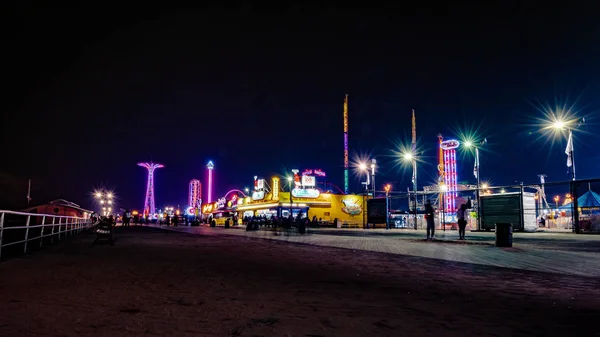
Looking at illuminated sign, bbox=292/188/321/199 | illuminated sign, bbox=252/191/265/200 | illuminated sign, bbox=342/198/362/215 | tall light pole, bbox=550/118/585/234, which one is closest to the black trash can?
tall light pole, bbox=550/118/585/234

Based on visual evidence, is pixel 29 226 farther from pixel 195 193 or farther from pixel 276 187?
pixel 195 193

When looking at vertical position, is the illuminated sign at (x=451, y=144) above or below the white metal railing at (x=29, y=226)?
above

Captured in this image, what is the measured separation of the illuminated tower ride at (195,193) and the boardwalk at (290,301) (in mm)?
139024

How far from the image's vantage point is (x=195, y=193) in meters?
145

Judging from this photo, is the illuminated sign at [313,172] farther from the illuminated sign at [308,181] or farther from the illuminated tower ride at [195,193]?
the illuminated tower ride at [195,193]

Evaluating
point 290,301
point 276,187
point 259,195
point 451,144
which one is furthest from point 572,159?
point 259,195

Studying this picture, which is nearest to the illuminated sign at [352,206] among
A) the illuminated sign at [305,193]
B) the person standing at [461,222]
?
the illuminated sign at [305,193]

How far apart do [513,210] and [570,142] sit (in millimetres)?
7915

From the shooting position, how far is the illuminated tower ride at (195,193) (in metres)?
144

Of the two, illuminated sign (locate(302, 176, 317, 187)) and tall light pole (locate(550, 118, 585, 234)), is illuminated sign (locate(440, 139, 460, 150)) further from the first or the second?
tall light pole (locate(550, 118, 585, 234))

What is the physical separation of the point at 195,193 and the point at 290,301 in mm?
A: 144602

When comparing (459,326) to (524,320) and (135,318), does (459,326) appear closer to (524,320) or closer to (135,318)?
(524,320)

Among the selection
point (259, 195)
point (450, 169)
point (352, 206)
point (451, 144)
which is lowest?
point (352, 206)

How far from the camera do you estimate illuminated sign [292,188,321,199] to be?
2538 inches
